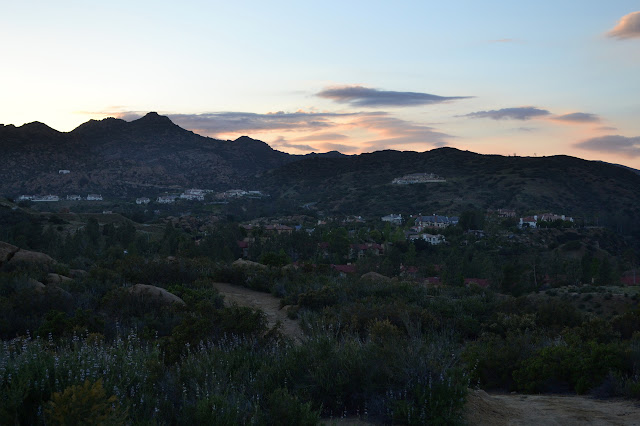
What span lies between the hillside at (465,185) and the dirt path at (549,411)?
283ft

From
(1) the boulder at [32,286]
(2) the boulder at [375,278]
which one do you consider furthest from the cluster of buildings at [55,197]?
(1) the boulder at [32,286]

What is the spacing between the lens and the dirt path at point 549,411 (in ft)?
19.2

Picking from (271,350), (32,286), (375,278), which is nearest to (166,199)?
(375,278)

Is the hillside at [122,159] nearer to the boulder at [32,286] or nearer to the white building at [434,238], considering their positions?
the white building at [434,238]

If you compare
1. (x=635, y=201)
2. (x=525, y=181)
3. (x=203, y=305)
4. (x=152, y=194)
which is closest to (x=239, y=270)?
(x=203, y=305)

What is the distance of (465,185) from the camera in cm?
11962

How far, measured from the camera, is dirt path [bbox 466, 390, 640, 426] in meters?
5.86

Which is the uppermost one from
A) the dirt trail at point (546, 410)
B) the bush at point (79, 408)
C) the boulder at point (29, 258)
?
the bush at point (79, 408)

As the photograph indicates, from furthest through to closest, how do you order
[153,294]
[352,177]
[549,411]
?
[352,177], [153,294], [549,411]

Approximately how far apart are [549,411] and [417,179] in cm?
12460

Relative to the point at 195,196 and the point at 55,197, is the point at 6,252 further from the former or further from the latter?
the point at 195,196

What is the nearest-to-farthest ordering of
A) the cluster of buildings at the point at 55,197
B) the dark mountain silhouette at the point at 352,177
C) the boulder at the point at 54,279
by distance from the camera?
the boulder at the point at 54,279, the cluster of buildings at the point at 55,197, the dark mountain silhouette at the point at 352,177

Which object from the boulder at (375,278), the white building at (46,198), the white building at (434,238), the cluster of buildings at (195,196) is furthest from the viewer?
the cluster of buildings at (195,196)

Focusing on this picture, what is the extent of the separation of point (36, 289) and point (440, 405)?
9.50 metres
